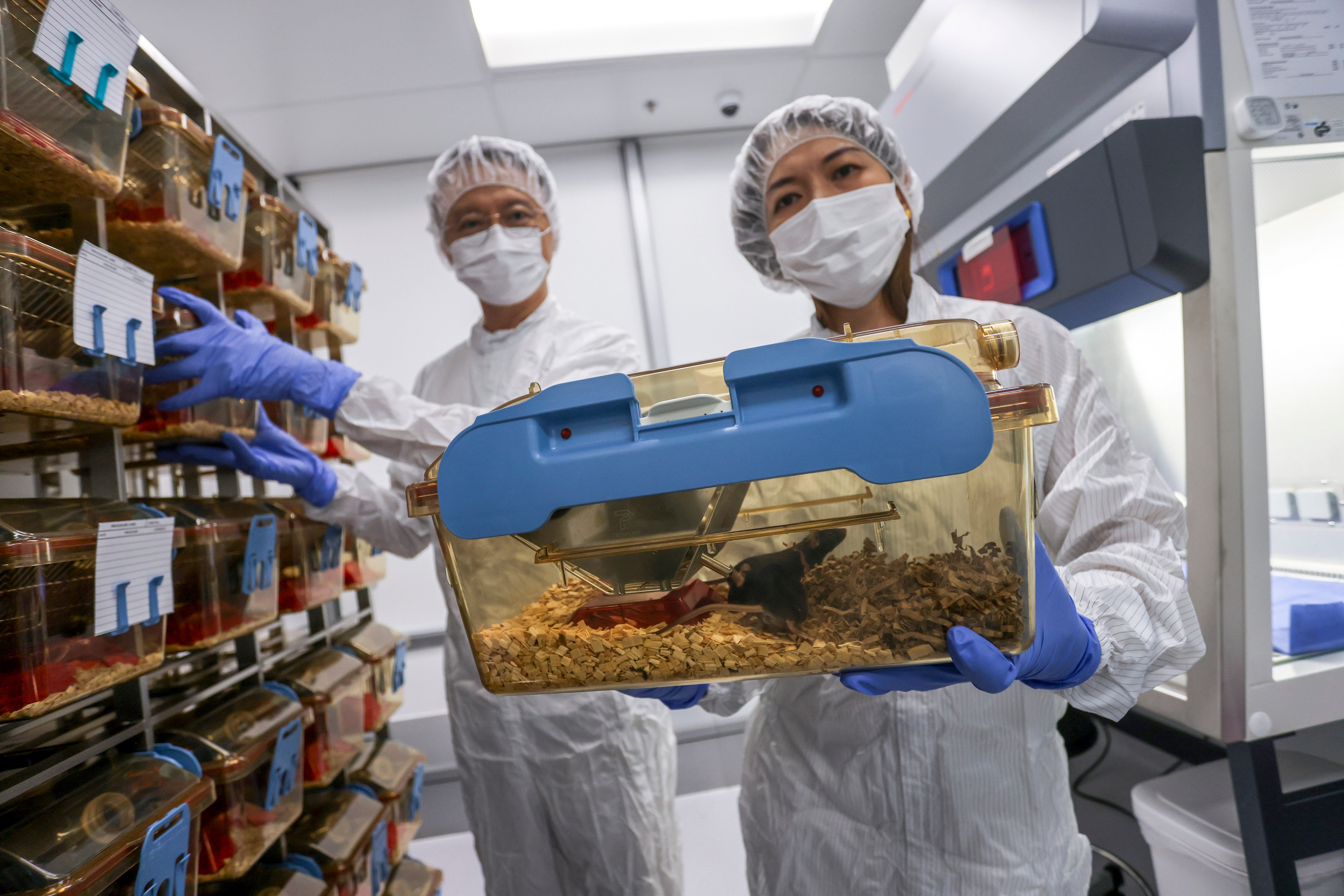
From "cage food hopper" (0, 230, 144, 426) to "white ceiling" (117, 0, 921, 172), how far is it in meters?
1.65

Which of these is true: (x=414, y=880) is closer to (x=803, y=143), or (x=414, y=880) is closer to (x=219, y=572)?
(x=219, y=572)

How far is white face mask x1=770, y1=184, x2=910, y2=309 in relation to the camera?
106cm

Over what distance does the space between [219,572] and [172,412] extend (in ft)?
0.88

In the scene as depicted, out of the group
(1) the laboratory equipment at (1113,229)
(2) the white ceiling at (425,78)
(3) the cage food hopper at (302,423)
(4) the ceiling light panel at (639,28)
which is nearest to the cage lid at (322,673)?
(3) the cage food hopper at (302,423)

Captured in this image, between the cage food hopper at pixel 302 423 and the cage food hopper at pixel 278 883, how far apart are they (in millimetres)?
820

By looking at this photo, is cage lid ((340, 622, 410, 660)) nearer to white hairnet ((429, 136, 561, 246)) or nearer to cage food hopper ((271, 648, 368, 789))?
cage food hopper ((271, 648, 368, 789))

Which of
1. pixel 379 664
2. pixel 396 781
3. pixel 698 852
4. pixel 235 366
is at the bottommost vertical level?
pixel 698 852

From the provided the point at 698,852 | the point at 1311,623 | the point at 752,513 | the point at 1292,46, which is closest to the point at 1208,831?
the point at 1311,623

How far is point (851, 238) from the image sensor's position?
1.06 meters

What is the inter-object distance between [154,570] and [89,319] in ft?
1.05

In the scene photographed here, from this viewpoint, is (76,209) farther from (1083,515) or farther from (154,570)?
(1083,515)

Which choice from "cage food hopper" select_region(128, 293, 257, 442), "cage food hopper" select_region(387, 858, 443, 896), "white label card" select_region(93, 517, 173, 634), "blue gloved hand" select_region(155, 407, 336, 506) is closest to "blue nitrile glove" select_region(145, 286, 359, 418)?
"cage food hopper" select_region(128, 293, 257, 442)

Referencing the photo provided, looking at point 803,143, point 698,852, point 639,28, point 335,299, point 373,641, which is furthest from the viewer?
point 639,28

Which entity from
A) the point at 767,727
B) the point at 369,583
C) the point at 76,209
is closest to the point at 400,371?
the point at 369,583
